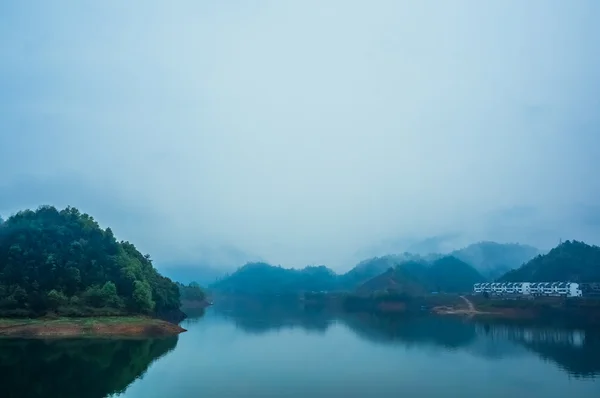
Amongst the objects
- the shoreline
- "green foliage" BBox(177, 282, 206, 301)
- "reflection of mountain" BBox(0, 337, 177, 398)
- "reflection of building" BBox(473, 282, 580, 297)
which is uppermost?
"reflection of building" BBox(473, 282, 580, 297)

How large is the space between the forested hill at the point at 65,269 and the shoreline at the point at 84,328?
2797mm

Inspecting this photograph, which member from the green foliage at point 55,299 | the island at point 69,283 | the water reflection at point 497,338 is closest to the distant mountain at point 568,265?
the water reflection at point 497,338

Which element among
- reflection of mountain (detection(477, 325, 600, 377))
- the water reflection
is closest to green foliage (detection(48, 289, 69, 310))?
the water reflection

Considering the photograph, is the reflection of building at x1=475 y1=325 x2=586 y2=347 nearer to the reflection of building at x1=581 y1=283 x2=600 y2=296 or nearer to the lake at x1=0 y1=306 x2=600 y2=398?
the lake at x1=0 y1=306 x2=600 y2=398

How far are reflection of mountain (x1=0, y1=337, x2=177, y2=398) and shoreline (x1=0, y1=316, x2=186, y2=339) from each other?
343cm

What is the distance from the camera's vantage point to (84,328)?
46.0m

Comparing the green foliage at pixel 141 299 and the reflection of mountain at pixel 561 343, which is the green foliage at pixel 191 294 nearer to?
the green foliage at pixel 141 299

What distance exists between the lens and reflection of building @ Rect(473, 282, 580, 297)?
283 feet

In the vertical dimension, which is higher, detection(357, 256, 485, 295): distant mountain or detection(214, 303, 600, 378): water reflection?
detection(357, 256, 485, 295): distant mountain

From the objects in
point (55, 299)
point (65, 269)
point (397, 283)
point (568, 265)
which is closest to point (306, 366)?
point (55, 299)

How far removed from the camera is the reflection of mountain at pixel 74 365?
80.9 feet

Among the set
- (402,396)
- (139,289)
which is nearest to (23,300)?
(139,289)

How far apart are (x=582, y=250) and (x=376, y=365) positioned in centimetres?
8946

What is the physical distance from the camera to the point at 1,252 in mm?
53875
